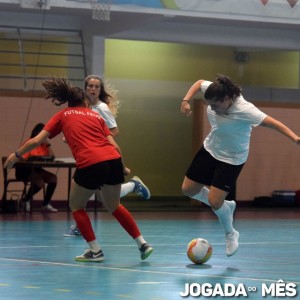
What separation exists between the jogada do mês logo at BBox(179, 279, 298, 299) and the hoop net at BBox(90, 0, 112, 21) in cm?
1195

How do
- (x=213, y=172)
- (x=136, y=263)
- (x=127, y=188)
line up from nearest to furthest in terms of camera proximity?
(x=136, y=263) < (x=213, y=172) < (x=127, y=188)

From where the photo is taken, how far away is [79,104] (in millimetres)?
10172

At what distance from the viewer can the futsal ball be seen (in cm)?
981

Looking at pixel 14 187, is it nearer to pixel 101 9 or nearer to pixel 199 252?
pixel 101 9

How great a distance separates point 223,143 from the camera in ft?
34.0

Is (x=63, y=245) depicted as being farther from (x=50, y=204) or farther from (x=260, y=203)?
(x=260, y=203)

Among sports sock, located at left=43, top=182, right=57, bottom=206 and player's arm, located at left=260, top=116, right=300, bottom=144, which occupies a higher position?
player's arm, located at left=260, top=116, right=300, bottom=144

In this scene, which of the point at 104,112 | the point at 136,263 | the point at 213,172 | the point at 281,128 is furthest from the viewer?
the point at 104,112

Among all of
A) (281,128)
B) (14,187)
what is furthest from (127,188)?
(14,187)

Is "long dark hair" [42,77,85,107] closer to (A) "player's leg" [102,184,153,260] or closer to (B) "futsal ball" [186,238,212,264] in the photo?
(A) "player's leg" [102,184,153,260]

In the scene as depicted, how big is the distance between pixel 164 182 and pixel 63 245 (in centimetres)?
1493

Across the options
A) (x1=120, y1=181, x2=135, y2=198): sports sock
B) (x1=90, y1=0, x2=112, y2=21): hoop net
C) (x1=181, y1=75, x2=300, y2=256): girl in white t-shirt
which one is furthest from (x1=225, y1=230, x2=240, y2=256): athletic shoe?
(x1=90, y1=0, x2=112, y2=21): hoop net

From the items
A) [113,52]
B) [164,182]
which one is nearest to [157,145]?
[164,182]

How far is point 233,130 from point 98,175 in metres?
1.59
